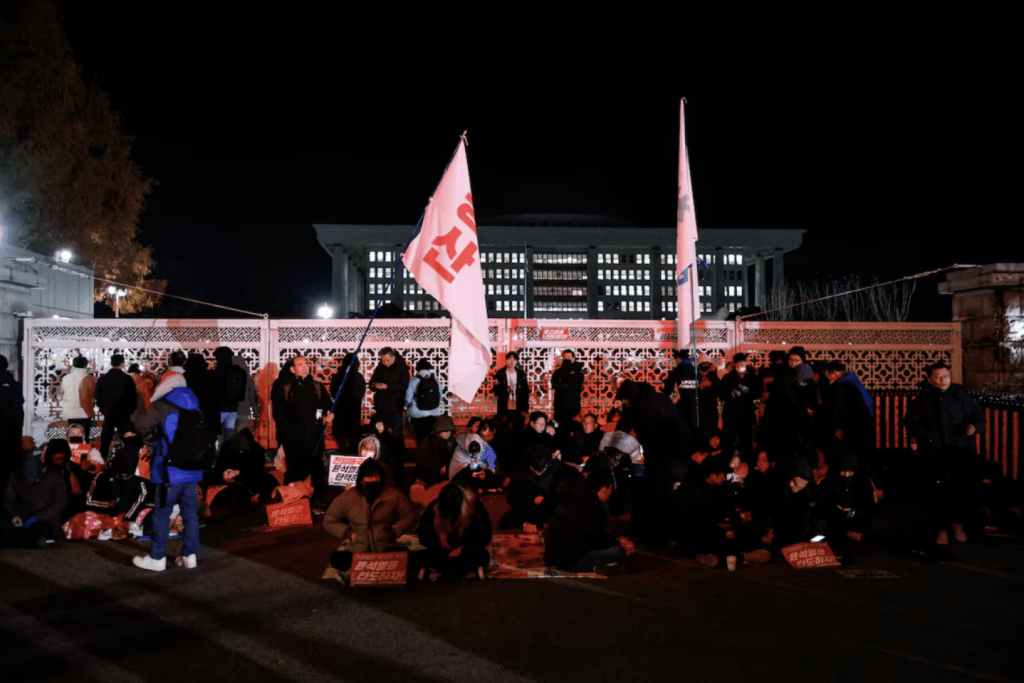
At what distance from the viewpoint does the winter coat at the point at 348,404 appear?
1059 centimetres

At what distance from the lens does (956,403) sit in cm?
764

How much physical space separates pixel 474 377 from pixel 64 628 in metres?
4.69

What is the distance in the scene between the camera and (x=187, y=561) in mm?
6195

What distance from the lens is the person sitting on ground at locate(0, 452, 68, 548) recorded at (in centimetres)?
671

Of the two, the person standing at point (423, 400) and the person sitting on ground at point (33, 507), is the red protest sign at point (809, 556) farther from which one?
the person sitting on ground at point (33, 507)

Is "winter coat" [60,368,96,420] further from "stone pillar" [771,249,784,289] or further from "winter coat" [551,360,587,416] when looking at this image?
"stone pillar" [771,249,784,289]

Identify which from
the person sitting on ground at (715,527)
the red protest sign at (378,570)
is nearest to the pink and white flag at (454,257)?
the person sitting on ground at (715,527)

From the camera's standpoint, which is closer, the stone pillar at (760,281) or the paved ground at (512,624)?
the paved ground at (512,624)

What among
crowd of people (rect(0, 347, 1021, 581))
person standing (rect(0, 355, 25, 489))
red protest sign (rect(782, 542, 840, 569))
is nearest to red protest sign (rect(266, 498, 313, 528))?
crowd of people (rect(0, 347, 1021, 581))

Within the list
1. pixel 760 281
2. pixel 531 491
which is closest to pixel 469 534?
pixel 531 491

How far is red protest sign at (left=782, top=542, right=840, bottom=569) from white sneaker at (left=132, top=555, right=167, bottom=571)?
17.2 ft

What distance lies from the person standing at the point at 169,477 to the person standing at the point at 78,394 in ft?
20.6

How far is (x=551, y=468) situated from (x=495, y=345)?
4767 millimetres

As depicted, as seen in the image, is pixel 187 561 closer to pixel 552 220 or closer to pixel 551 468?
pixel 551 468
